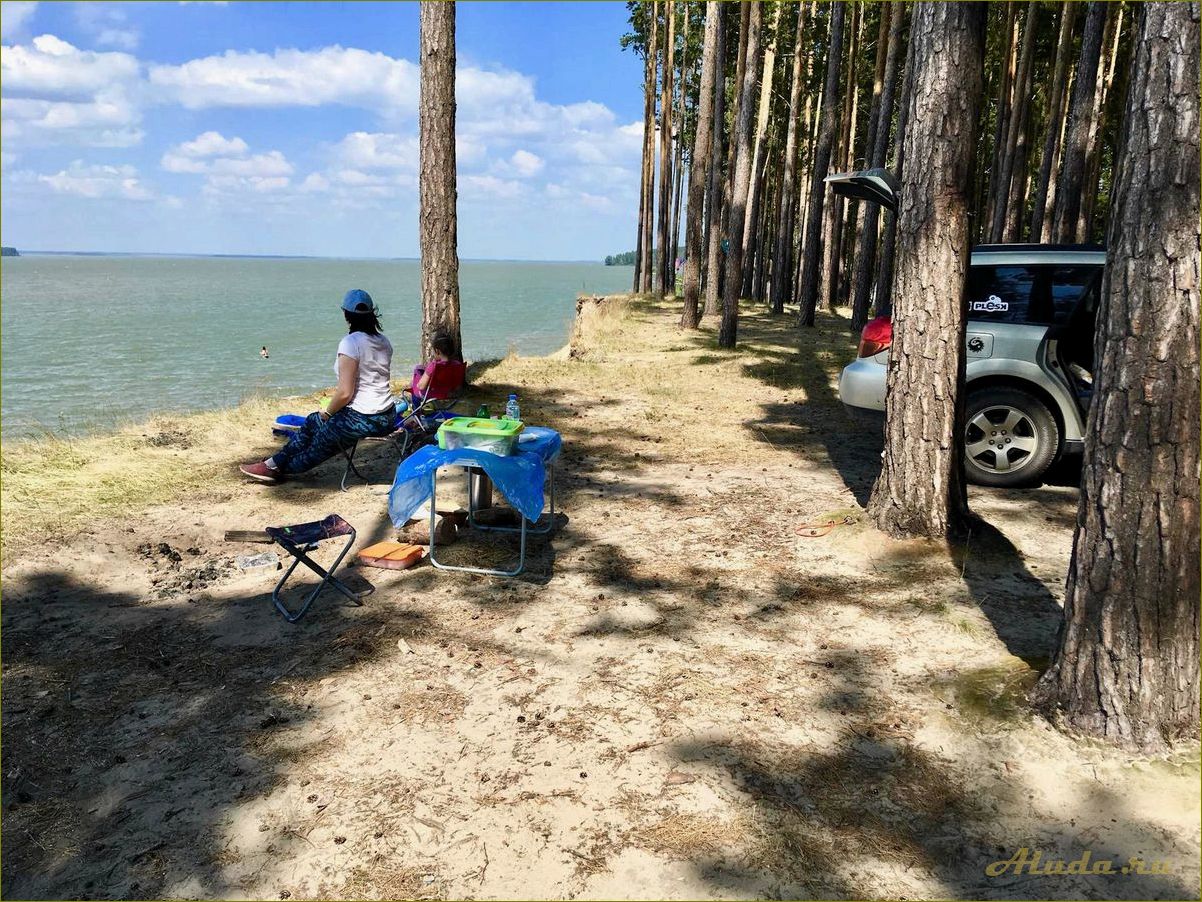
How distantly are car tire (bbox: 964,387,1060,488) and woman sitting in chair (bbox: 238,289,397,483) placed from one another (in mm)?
4900

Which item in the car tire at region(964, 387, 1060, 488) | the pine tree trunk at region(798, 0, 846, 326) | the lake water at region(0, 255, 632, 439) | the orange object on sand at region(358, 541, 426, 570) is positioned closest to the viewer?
the orange object on sand at region(358, 541, 426, 570)

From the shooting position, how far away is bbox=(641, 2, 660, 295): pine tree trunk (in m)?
29.0

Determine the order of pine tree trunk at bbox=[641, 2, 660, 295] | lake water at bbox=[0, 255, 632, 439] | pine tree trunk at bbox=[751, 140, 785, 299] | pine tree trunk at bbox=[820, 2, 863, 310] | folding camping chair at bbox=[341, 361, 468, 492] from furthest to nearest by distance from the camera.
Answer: pine tree trunk at bbox=[751, 140, 785, 299], pine tree trunk at bbox=[641, 2, 660, 295], pine tree trunk at bbox=[820, 2, 863, 310], lake water at bbox=[0, 255, 632, 439], folding camping chair at bbox=[341, 361, 468, 492]

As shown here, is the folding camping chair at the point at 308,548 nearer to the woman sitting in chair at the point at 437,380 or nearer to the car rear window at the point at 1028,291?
the woman sitting in chair at the point at 437,380

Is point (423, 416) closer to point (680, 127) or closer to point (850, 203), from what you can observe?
point (850, 203)

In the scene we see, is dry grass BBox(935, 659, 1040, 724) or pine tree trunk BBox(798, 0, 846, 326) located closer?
dry grass BBox(935, 659, 1040, 724)

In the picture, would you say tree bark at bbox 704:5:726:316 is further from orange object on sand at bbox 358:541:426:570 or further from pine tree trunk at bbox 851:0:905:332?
orange object on sand at bbox 358:541:426:570

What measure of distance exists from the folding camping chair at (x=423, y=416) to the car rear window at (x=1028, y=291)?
15.8 feet

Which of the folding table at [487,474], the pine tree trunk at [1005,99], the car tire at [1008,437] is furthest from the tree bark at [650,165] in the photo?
the folding table at [487,474]

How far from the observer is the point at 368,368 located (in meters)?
6.94

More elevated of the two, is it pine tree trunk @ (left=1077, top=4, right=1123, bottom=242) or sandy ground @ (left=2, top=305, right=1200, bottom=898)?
pine tree trunk @ (left=1077, top=4, right=1123, bottom=242)

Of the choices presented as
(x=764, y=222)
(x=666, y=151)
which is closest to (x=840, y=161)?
(x=666, y=151)

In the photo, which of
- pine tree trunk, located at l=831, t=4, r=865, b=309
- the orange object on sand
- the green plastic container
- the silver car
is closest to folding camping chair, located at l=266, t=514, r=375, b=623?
the orange object on sand

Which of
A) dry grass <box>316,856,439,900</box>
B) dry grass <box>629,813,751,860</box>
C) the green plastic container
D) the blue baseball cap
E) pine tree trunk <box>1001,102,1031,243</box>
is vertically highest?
pine tree trunk <box>1001,102,1031,243</box>
